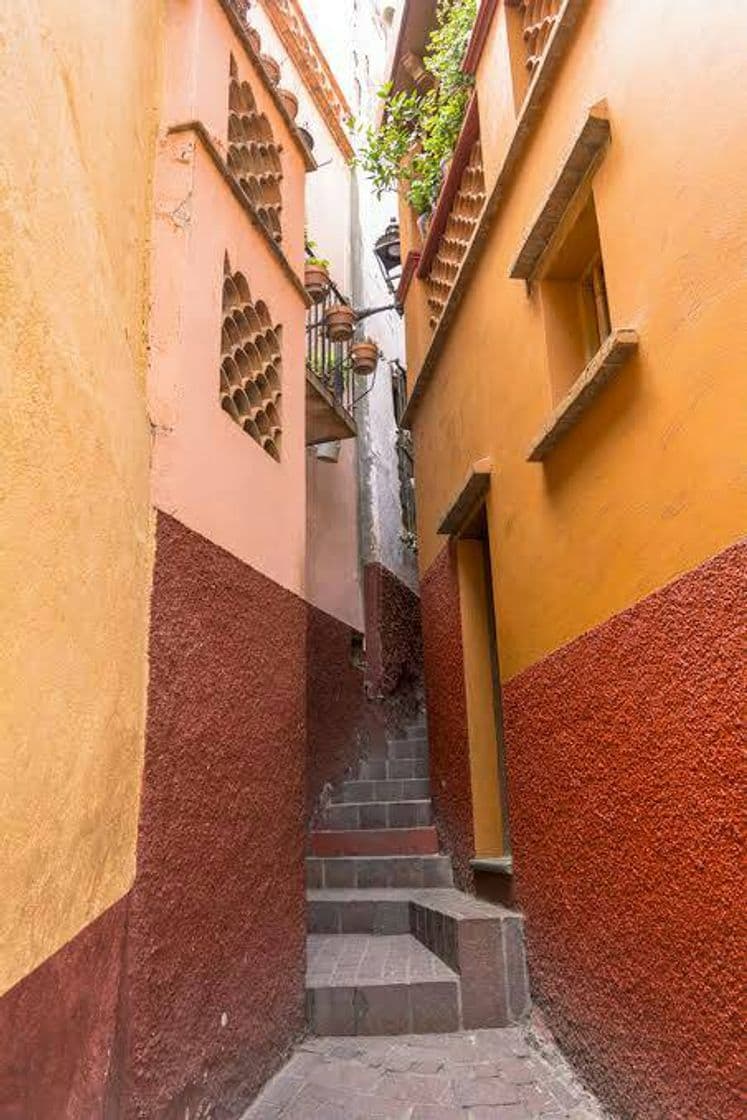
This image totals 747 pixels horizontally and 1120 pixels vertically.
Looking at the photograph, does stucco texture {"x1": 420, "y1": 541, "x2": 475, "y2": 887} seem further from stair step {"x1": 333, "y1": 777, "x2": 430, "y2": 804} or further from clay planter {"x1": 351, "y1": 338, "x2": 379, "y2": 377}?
clay planter {"x1": 351, "y1": 338, "x2": 379, "y2": 377}

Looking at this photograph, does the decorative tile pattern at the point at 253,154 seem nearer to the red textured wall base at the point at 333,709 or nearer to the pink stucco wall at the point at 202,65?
the pink stucco wall at the point at 202,65

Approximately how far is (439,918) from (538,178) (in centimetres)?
416

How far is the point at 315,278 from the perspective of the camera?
22.9 ft

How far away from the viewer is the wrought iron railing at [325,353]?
7.48m

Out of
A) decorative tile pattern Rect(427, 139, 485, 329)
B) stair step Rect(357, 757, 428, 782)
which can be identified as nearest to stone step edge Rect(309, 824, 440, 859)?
stair step Rect(357, 757, 428, 782)

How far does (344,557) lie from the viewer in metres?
8.45

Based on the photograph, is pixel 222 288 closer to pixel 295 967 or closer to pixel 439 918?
pixel 295 967

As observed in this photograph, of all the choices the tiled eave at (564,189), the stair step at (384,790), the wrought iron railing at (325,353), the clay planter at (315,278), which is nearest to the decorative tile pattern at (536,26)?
the tiled eave at (564,189)

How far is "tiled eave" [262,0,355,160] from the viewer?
8.69 meters

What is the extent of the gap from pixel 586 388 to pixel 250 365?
6.40ft

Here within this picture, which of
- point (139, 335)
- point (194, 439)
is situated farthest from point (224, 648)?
point (139, 335)

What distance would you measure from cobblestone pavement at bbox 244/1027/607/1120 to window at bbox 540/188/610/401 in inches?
123

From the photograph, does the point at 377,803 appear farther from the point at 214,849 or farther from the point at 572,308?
the point at 572,308

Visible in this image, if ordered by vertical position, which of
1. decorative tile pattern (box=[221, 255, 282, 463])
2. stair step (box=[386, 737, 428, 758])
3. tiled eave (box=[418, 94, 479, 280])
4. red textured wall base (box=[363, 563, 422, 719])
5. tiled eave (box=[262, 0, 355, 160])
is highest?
tiled eave (box=[262, 0, 355, 160])
